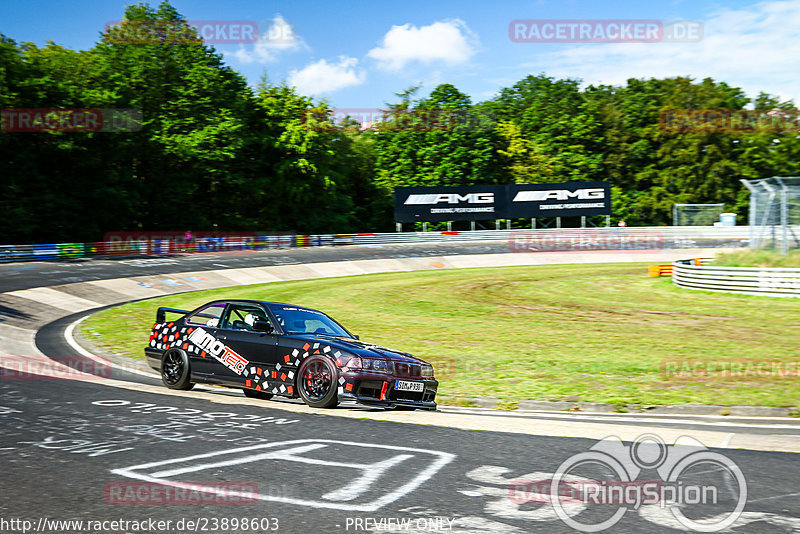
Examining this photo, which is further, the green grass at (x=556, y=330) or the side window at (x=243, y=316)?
the green grass at (x=556, y=330)

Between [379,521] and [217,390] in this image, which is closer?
[379,521]

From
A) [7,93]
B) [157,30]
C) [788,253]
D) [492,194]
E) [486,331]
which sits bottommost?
[486,331]

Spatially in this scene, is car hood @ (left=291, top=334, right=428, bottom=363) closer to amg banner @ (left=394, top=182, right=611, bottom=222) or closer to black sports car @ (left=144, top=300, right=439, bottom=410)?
black sports car @ (left=144, top=300, right=439, bottom=410)

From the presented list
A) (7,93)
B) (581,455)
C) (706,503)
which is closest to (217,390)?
(581,455)

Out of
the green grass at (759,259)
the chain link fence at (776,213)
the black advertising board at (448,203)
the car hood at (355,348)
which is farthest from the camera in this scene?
the black advertising board at (448,203)

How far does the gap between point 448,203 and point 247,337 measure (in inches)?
1938

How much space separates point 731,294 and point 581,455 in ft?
74.3

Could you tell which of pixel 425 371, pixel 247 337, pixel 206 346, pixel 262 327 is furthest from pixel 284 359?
pixel 425 371

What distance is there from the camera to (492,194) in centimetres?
5994

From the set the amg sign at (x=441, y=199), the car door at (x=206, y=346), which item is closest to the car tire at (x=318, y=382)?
the car door at (x=206, y=346)

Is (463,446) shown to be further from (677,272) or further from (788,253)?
(677,272)

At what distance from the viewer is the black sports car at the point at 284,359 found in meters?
9.87

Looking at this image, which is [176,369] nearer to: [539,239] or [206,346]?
[206,346]

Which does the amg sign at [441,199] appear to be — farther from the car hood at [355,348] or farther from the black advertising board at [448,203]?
the car hood at [355,348]
